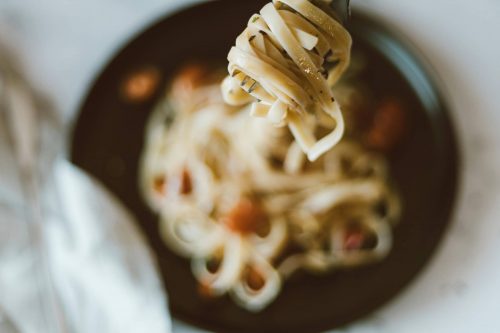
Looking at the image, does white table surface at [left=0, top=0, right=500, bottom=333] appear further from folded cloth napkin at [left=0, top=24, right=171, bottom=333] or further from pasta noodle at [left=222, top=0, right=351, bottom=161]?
pasta noodle at [left=222, top=0, right=351, bottom=161]

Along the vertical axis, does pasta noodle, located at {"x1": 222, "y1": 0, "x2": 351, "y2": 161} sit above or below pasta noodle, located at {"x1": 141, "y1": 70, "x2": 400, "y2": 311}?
above

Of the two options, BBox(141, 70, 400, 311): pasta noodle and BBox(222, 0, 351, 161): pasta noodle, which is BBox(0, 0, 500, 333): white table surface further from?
BBox(222, 0, 351, 161): pasta noodle

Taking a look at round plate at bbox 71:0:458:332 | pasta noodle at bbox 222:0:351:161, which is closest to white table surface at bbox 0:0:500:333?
round plate at bbox 71:0:458:332

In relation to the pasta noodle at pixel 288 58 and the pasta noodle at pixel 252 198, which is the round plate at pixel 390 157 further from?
the pasta noodle at pixel 288 58

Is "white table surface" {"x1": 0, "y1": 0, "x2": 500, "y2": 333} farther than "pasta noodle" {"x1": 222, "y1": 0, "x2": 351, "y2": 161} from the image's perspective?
Yes

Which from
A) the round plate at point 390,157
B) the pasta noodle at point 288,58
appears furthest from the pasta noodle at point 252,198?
the pasta noodle at point 288,58

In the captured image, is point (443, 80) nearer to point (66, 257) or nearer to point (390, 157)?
point (390, 157)

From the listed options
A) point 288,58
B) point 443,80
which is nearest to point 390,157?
point 443,80
